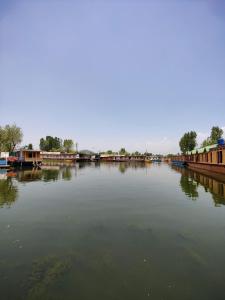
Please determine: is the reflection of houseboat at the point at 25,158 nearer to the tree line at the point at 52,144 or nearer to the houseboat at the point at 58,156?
the houseboat at the point at 58,156

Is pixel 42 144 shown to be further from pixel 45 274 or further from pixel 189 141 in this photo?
pixel 45 274

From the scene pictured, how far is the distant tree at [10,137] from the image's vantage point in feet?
237

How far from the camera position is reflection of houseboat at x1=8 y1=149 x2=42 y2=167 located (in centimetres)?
5606

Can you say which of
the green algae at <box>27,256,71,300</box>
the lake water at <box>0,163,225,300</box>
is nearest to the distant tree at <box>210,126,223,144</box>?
the lake water at <box>0,163,225,300</box>

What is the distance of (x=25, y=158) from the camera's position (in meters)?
61.3

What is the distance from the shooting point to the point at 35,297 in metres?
5.12

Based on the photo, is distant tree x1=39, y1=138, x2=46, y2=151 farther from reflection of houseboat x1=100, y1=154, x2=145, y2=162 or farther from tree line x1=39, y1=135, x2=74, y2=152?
reflection of houseboat x1=100, y1=154, x2=145, y2=162

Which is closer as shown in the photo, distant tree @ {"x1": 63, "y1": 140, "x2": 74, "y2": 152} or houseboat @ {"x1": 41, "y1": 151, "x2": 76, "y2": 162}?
houseboat @ {"x1": 41, "y1": 151, "x2": 76, "y2": 162}

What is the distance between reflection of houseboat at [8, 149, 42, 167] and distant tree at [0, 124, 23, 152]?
11557mm

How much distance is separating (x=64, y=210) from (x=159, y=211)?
19.9 ft

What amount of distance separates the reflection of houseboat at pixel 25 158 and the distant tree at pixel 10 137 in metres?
11.6

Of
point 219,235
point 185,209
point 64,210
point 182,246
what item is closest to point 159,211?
point 185,209

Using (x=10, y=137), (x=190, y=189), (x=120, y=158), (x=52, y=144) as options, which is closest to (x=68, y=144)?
(x=52, y=144)

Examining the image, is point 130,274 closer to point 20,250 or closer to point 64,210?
point 20,250
